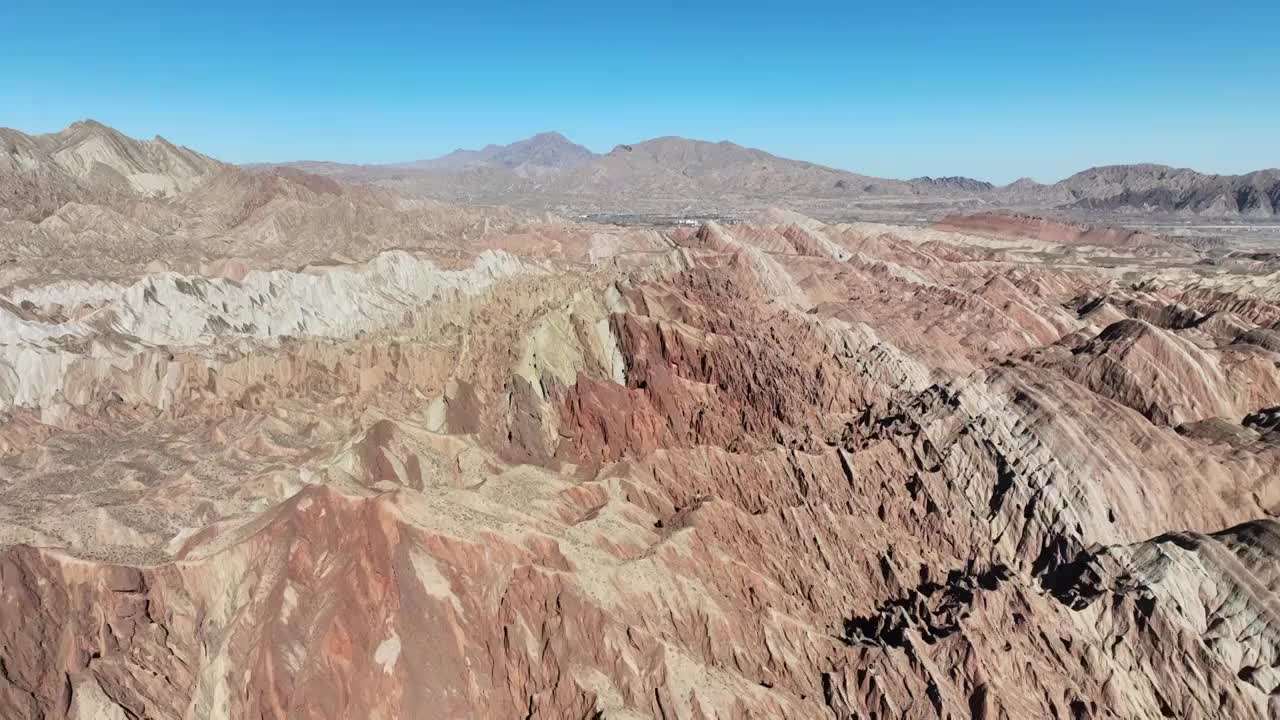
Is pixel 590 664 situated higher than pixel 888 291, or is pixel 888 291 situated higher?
pixel 888 291

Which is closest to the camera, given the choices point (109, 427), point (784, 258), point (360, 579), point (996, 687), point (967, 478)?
point (360, 579)

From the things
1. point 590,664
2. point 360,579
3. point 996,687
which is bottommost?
point 996,687

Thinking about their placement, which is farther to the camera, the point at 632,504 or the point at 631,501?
the point at 631,501

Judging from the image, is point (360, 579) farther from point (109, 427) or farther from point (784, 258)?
point (784, 258)

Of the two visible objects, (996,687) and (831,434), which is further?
(831,434)

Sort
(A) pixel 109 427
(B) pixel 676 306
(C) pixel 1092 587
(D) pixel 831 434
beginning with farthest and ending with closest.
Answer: (B) pixel 676 306, (D) pixel 831 434, (A) pixel 109 427, (C) pixel 1092 587

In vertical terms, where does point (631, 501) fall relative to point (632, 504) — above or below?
below

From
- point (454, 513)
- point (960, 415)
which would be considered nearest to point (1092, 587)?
point (960, 415)
